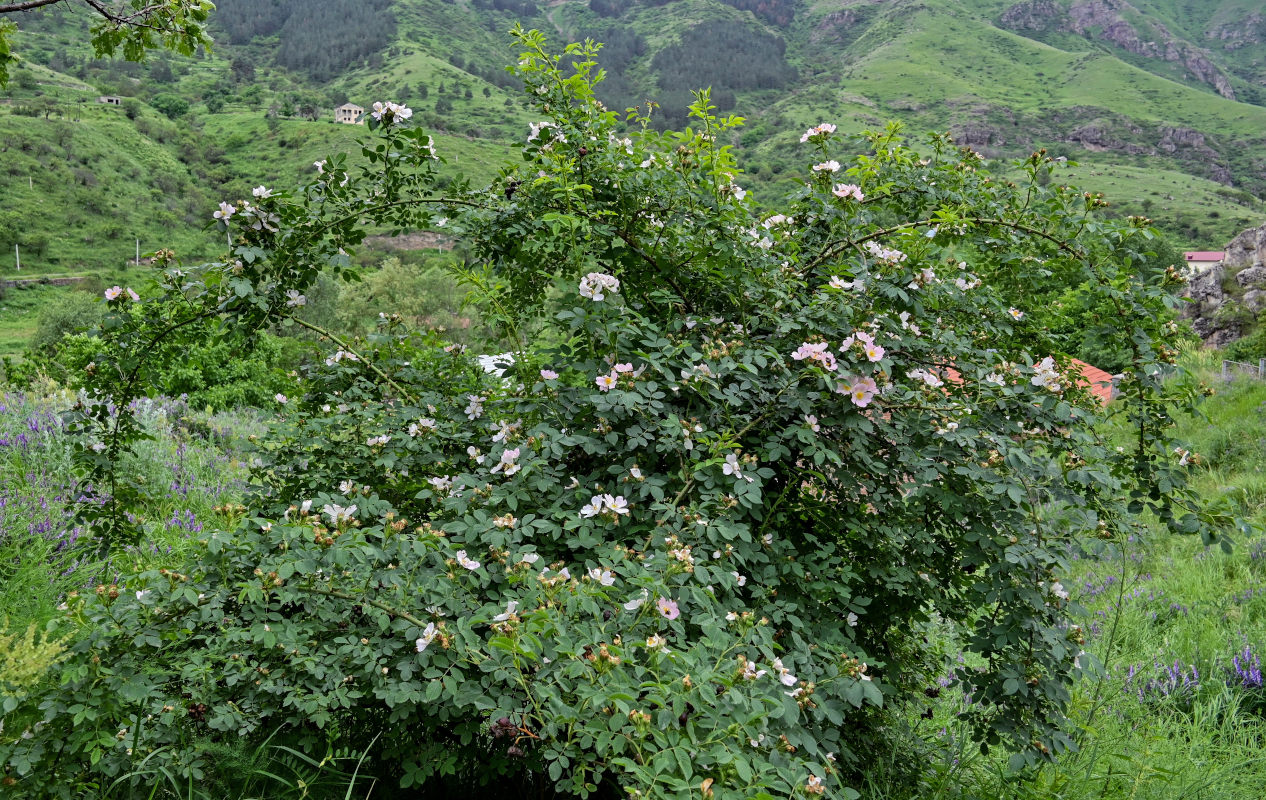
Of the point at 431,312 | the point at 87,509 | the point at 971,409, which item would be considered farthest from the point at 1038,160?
the point at 431,312

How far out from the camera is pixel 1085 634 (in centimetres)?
263

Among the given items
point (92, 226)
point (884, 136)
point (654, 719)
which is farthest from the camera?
point (92, 226)

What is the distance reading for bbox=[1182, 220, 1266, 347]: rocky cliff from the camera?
55.2ft

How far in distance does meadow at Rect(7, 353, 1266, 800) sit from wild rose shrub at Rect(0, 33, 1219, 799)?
0.20 meters

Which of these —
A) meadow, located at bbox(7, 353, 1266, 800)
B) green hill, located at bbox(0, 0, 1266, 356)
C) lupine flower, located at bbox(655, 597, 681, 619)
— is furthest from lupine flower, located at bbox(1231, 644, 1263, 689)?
green hill, located at bbox(0, 0, 1266, 356)

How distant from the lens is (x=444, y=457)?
220 centimetres

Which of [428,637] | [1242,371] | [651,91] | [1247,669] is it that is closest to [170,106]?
[651,91]

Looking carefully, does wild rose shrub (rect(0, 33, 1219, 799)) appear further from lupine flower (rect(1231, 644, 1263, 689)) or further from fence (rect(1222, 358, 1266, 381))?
fence (rect(1222, 358, 1266, 381))

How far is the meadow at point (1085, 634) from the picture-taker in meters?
2.13

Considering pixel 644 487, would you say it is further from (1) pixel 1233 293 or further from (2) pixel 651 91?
(2) pixel 651 91

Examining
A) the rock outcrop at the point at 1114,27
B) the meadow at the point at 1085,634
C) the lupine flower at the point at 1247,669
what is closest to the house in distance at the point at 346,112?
the meadow at the point at 1085,634

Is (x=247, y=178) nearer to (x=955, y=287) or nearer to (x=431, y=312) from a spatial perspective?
(x=431, y=312)

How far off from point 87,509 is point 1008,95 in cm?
13969

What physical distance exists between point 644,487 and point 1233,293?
22654mm
